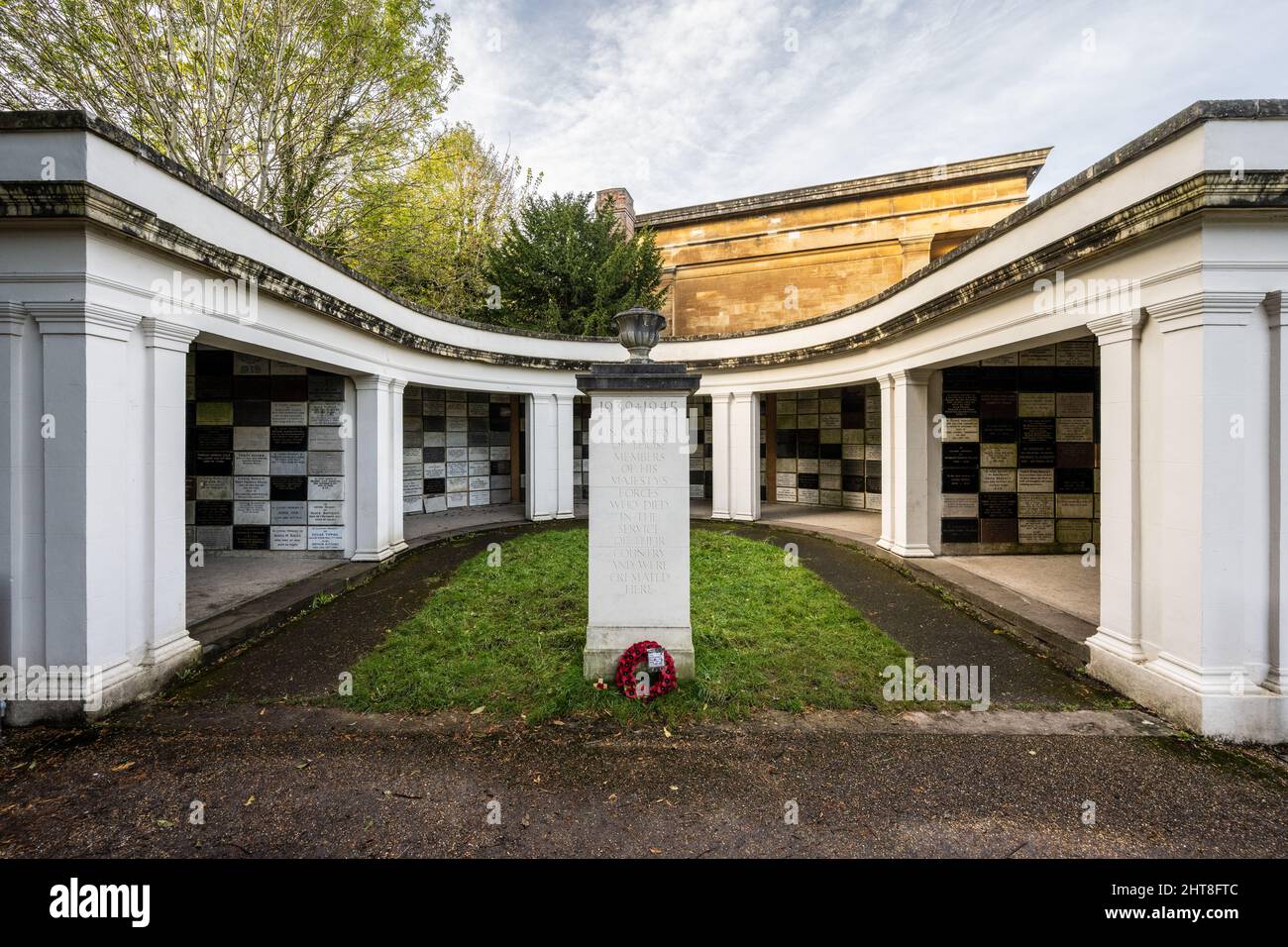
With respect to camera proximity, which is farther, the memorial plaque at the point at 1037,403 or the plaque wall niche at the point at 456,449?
the plaque wall niche at the point at 456,449

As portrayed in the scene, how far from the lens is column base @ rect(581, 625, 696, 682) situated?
4.63 meters

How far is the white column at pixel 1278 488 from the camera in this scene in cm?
389

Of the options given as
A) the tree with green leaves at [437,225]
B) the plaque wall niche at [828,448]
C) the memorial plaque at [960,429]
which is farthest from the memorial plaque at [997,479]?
the tree with green leaves at [437,225]

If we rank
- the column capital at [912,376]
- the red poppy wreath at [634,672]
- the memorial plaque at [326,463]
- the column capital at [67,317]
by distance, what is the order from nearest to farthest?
the column capital at [67,317]
the red poppy wreath at [634,672]
the column capital at [912,376]
the memorial plaque at [326,463]

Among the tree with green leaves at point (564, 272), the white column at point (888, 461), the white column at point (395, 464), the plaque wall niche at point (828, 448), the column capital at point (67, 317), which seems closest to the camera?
the column capital at point (67, 317)

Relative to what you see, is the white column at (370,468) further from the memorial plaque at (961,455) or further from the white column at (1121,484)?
the memorial plaque at (961,455)

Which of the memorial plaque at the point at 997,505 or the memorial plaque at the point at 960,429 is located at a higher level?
the memorial plaque at the point at 960,429

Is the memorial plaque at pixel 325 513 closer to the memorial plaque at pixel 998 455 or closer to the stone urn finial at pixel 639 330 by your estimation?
the stone urn finial at pixel 639 330

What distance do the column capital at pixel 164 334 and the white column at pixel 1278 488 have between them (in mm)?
8846

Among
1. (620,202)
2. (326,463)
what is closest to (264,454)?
(326,463)

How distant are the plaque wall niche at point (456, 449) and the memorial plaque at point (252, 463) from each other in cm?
391

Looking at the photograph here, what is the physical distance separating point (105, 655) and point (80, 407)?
1.99 meters

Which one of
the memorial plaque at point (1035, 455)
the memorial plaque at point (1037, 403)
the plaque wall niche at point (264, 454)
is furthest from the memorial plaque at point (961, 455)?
the plaque wall niche at point (264, 454)

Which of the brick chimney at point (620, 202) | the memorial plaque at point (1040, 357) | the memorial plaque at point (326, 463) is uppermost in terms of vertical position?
the brick chimney at point (620, 202)
